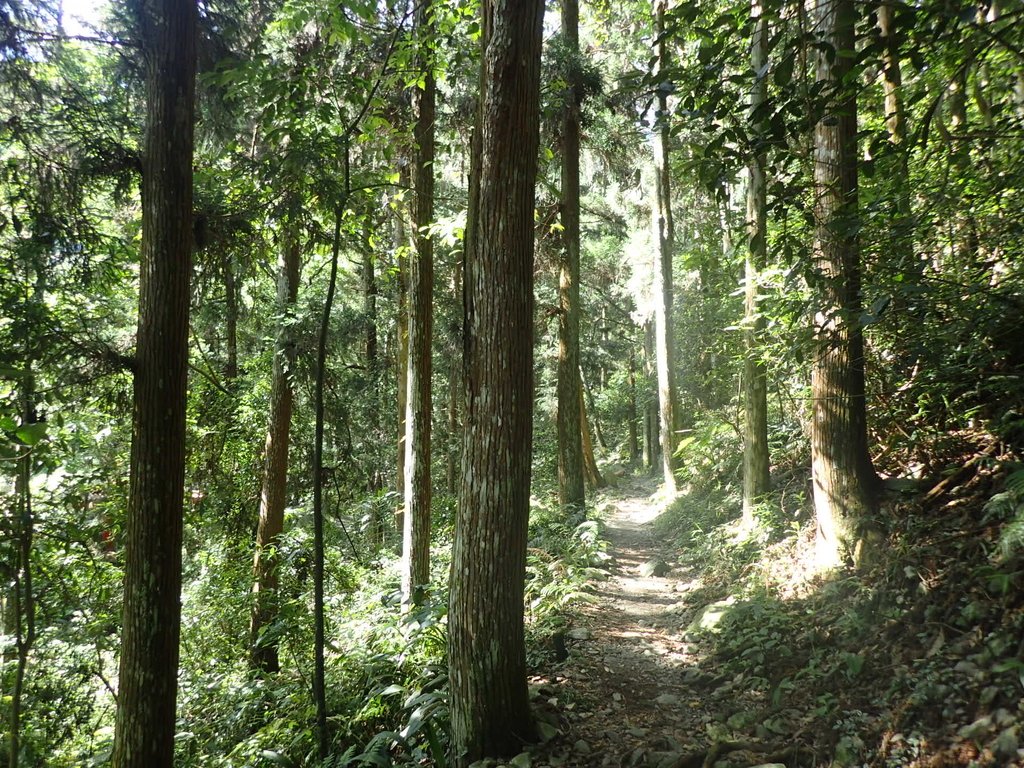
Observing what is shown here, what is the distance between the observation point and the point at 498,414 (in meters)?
3.99

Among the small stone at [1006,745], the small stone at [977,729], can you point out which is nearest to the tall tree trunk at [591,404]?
the small stone at [977,729]

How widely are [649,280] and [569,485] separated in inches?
406

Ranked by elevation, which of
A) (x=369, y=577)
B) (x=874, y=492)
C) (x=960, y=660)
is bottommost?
(x=369, y=577)

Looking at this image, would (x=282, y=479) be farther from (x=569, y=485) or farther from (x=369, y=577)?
(x=569, y=485)

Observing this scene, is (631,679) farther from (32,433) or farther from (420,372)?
(32,433)

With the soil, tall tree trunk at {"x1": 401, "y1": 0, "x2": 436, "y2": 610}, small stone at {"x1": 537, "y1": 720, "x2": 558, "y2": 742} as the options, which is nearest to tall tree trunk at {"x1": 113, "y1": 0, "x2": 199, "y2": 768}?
small stone at {"x1": 537, "y1": 720, "x2": 558, "y2": 742}

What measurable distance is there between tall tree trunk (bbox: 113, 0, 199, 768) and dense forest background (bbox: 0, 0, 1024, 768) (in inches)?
1.0

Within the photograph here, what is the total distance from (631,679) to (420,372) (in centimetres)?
502

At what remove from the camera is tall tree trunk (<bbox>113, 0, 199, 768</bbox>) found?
4.94 metres

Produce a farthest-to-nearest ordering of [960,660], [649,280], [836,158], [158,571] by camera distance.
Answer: [649,280]
[836,158]
[158,571]
[960,660]

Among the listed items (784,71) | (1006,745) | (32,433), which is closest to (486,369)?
(784,71)

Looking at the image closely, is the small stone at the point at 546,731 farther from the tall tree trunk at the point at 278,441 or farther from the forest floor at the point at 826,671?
the tall tree trunk at the point at 278,441

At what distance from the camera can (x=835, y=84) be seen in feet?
10.6

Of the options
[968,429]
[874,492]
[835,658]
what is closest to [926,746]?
[835,658]
